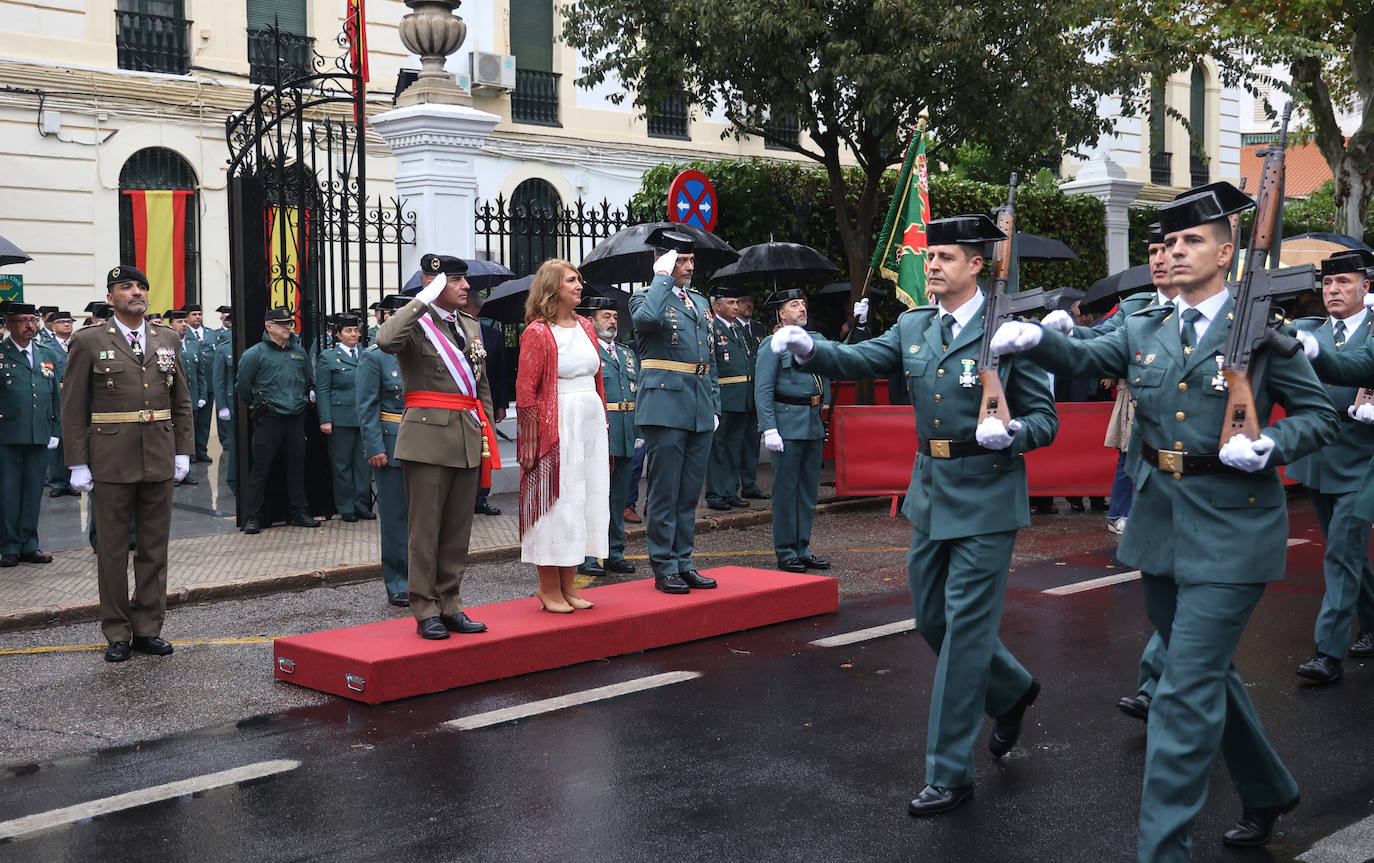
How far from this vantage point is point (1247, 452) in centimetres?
418

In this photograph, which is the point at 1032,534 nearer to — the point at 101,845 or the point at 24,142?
the point at 101,845

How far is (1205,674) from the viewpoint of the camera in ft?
14.0

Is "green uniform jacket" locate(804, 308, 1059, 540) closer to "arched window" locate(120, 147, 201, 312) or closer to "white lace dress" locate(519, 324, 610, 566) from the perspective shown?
"white lace dress" locate(519, 324, 610, 566)

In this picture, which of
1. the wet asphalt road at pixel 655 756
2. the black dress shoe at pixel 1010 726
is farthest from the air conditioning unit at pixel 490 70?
the black dress shoe at pixel 1010 726

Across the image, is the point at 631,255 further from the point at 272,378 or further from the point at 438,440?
the point at 438,440

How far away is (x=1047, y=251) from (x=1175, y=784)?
13457 millimetres

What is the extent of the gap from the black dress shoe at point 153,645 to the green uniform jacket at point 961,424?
4.11m

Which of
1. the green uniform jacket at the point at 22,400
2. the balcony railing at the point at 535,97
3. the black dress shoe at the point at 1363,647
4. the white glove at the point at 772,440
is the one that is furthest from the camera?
the balcony railing at the point at 535,97

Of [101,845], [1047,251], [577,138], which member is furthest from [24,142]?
[101,845]

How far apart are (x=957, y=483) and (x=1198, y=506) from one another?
35.4 inches

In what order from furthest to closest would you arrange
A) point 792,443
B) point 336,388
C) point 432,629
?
1. point 336,388
2. point 792,443
3. point 432,629

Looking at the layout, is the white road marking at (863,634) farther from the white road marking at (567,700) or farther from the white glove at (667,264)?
the white glove at (667,264)

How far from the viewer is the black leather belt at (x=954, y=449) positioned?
5105mm

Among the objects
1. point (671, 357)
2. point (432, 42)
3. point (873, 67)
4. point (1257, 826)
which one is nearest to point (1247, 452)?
point (1257, 826)
